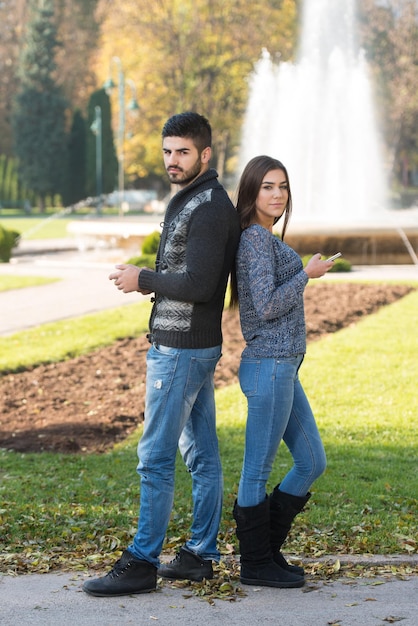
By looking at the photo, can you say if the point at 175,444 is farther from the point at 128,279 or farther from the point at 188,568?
the point at 128,279

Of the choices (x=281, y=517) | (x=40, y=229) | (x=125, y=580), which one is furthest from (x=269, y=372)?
(x=40, y=229)

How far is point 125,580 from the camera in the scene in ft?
12.3

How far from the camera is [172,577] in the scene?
394 centimetres

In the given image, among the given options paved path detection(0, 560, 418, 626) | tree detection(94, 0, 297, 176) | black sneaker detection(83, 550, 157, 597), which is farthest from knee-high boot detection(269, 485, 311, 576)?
tree detection(94, 0, 297, 176)

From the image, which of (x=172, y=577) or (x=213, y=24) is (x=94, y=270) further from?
(x=213, y=24)

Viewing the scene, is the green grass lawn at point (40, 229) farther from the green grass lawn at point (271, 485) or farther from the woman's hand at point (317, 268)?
the woman's hand at point (317, 268)

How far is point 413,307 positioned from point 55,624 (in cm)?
1041


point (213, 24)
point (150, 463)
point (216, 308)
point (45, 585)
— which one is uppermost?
point (213, 24)

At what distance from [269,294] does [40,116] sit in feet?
179

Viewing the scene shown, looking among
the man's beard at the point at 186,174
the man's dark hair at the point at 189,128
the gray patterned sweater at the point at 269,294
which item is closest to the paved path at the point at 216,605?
the gray patterned sweater at the point at 269,294

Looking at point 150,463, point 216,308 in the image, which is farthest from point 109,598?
point 216,308

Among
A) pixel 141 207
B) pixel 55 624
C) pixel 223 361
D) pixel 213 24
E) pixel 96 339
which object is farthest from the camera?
pixel 141 207

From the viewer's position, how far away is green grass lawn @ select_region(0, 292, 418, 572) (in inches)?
173

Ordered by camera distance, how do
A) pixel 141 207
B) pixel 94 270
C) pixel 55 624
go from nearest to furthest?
pixel 55 624
pixel 94 270
pixel 141 207
